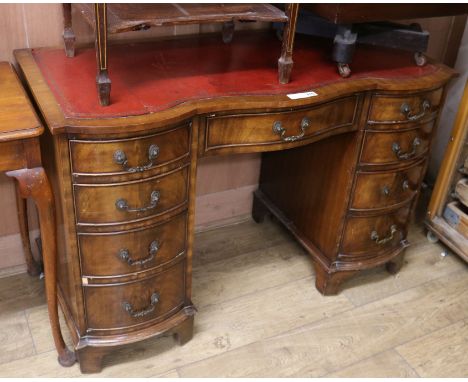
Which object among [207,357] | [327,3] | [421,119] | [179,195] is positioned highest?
[327,3]

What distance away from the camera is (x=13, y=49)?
179 centimetres

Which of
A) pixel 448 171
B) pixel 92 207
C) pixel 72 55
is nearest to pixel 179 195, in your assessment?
pixel 92 207

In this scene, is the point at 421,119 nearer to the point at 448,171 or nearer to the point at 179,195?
the point at 448,171

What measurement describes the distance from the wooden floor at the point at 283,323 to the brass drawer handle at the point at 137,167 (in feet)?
2.41

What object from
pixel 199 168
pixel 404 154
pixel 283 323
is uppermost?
pixel 404 154

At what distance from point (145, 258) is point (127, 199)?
0.23 metres

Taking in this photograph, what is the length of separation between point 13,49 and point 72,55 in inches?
8.0

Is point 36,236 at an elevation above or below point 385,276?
above

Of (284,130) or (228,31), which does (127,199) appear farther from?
(228,31)

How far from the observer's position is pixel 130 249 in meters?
1.64

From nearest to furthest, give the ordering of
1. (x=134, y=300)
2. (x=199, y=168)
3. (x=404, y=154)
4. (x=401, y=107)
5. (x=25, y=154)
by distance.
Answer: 1. (x=25, y=154)
2. (x=134, y=300)
3. (x=401, y=107)
4. (x=404, y=154)
5. (x=199, y=168)

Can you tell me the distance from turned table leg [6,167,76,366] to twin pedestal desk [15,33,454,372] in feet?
0.14

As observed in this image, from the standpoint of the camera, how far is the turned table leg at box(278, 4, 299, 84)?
5.37ft

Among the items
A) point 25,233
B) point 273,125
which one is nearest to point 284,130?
point 273,125
